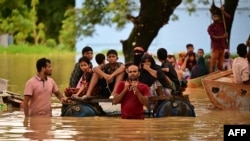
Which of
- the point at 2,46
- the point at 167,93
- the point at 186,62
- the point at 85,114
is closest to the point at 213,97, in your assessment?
the point at 167,93

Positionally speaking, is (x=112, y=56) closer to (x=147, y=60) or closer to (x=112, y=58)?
(x=112, y=58)

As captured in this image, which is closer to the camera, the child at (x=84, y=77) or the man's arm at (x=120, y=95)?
the man's arm at (x=120, y=95)

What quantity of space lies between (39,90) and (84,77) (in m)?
1.93

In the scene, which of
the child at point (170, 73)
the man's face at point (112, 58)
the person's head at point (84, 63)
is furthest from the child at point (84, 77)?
the child at point (170, 73)

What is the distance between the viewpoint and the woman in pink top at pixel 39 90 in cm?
1491

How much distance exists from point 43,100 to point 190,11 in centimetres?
2485

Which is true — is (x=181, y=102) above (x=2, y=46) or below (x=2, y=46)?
below

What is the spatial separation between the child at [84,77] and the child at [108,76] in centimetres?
18

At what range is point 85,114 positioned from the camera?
16.0m

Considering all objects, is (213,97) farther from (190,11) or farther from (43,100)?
(190,11)

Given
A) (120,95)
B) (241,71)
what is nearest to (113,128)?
(120,95)

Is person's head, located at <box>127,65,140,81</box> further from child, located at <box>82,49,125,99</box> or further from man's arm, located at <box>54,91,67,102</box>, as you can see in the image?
child, located at <box>82,49,125,99</box>

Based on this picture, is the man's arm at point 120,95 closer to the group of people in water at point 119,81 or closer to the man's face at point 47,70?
the group of people in water at point 119,81

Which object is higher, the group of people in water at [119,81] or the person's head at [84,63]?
the person's head at [84,63]
